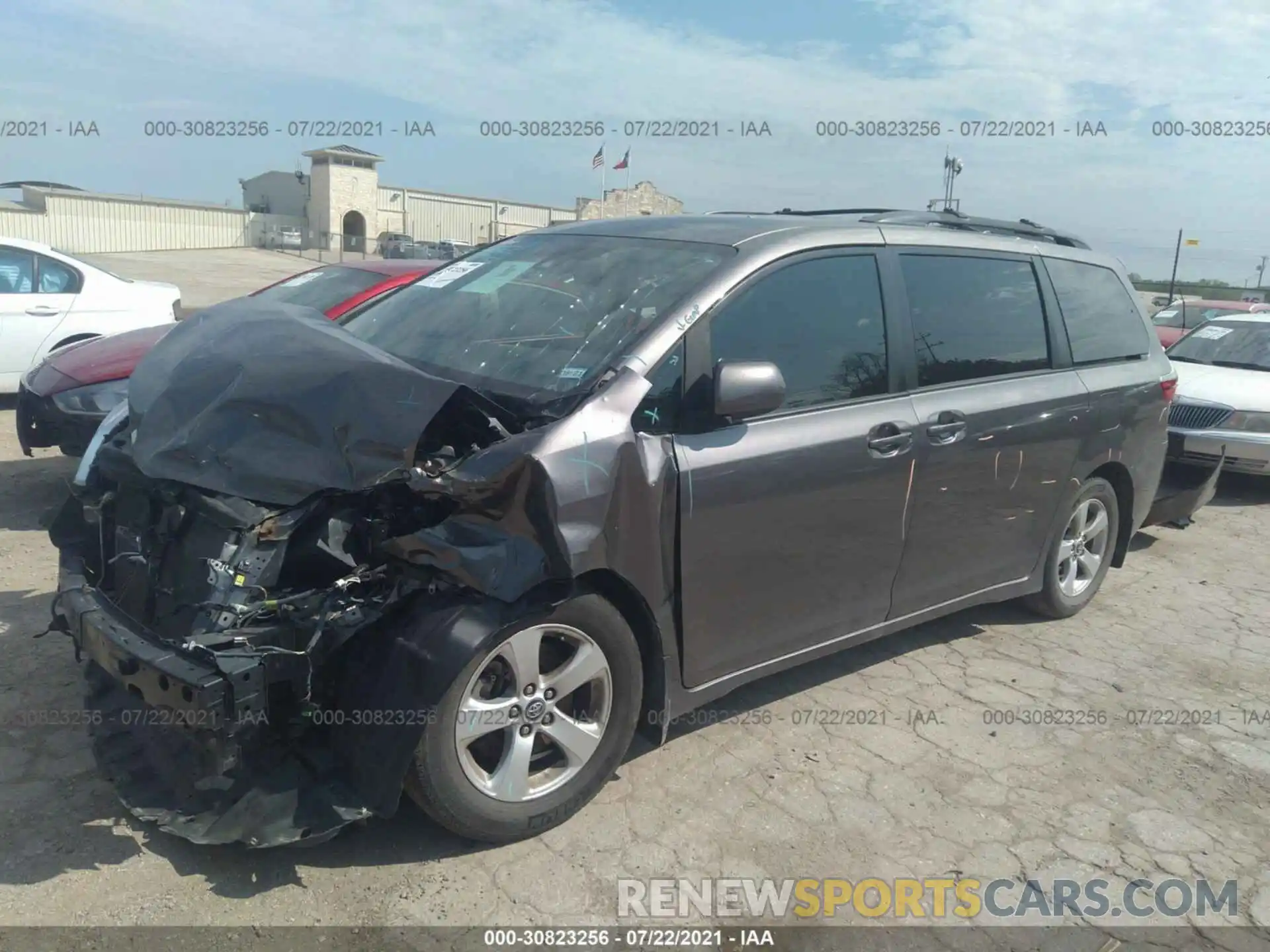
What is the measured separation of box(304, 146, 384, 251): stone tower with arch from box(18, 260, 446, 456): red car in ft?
157

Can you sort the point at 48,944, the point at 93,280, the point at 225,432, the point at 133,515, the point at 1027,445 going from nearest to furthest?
the point at 48,944, the point at 225,432, the point at 133,515, the point at 1027,445, the point at 93,280

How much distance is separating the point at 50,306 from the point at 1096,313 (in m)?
8.00

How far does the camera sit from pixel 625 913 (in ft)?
8.98

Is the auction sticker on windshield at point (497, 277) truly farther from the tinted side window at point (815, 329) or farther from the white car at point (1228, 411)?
the white car at point (1228, 411)

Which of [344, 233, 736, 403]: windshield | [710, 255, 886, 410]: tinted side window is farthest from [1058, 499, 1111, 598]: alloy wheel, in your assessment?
[344, 233, 736, 403]: windshield

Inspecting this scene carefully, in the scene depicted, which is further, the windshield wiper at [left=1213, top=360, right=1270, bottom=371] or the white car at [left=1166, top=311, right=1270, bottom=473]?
the windshield wiper at [left=1213, top=360, right=1270, bottom=371]

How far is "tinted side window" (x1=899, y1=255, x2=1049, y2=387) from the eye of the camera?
3.97 metres

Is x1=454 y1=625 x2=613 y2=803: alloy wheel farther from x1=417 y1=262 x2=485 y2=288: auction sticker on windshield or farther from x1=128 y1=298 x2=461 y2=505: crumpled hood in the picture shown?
x1=417 y1=262 x2=485 y2=288: auction sticker on windshield

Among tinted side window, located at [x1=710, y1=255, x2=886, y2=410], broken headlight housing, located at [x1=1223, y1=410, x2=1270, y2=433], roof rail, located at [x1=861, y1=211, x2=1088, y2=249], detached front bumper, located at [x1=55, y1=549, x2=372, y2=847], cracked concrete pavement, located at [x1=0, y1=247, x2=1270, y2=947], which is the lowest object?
cracked concrete pavement, located at [x1=0, y1=247, x2=1270, y2=947]

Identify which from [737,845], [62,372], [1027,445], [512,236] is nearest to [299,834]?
[737,845]

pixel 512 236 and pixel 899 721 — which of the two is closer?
pixel 899 721

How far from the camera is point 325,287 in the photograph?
6.89 m

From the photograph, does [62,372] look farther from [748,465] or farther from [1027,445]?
[1027,445]

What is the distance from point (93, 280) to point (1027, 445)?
25.6 ft
